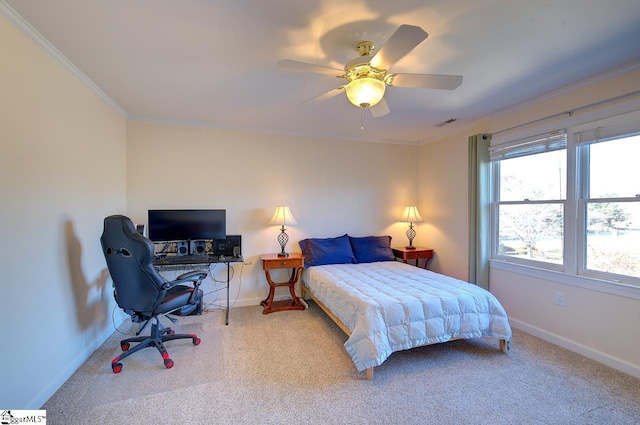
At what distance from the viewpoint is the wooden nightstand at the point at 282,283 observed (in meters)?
3.61

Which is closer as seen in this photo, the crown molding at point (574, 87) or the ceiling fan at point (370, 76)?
the ceiling fan at point (370, 76)

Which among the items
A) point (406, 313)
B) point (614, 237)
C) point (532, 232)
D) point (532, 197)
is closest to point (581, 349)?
point (614, 237)

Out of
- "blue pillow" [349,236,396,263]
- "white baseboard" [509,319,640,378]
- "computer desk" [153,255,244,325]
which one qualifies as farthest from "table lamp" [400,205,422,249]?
"computer desk" [153,255,244,325]

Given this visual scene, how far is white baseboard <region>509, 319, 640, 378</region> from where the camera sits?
2246 millimetres

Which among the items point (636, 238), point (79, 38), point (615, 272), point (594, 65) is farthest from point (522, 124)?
point (79, 38)

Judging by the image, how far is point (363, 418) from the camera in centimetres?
177

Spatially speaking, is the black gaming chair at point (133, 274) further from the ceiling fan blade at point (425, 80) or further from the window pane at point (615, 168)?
the window pane at point (615, 168)

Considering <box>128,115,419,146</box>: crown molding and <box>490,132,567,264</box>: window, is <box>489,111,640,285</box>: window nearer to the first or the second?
<box>490,132,567,264</box>: window

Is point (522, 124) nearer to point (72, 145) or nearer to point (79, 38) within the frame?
point (79, 38)

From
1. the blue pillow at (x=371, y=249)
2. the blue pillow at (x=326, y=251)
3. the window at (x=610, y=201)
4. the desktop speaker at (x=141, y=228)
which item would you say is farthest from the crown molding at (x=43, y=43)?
the window at (x=610, y=201)

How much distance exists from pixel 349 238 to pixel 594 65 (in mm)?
3131

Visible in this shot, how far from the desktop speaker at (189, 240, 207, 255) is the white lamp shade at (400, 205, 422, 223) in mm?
3051

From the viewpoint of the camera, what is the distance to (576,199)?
266cm

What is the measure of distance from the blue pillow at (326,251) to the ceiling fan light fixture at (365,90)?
235 cm
